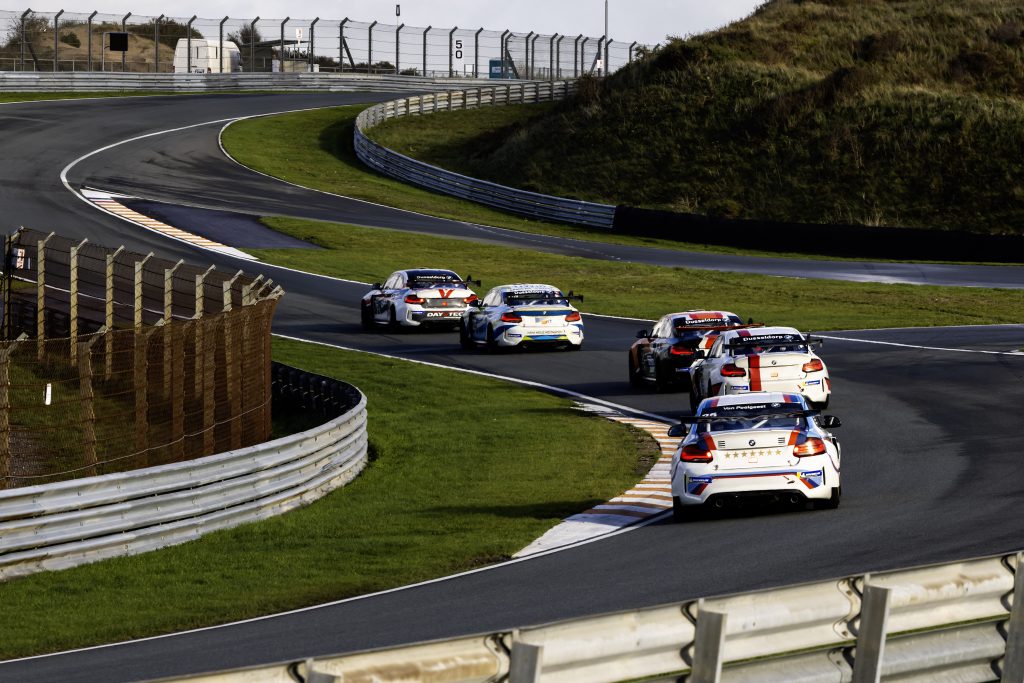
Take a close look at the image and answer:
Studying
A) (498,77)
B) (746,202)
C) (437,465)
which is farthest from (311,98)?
(437,465)

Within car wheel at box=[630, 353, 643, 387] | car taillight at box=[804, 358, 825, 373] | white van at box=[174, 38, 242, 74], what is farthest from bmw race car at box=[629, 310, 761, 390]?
white van at box=[174, 38, 242, 74]

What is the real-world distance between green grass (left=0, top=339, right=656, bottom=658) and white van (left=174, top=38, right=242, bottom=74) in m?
69.7

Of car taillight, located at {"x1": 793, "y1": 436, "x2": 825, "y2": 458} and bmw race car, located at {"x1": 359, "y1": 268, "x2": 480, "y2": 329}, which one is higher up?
car taillight, located at {"x1": 793, "y1": 436, "x2": 825, "y2": 458}

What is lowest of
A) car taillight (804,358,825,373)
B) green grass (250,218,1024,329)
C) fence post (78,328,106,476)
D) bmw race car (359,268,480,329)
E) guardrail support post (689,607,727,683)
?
green grass (250,218,1024,329)

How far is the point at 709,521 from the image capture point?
611 inches

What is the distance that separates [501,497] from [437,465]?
8.99 ft

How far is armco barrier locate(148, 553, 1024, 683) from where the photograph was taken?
554 centimetres

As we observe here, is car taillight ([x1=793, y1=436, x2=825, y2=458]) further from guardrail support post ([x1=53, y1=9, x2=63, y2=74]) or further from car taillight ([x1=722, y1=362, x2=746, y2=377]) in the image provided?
guardrail support post ([x1=53, y1=9, x2=63, y2=74])

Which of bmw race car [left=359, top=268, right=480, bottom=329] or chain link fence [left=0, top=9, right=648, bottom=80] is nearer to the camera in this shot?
bmw race car [left=359, top=268, right=480, bottom=329]

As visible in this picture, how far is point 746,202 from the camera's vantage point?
5841 centimetres

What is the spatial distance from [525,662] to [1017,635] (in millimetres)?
2788

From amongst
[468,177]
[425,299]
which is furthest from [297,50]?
[425,299]

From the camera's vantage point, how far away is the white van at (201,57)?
9088 cm

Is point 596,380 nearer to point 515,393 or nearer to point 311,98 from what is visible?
point 515,393
